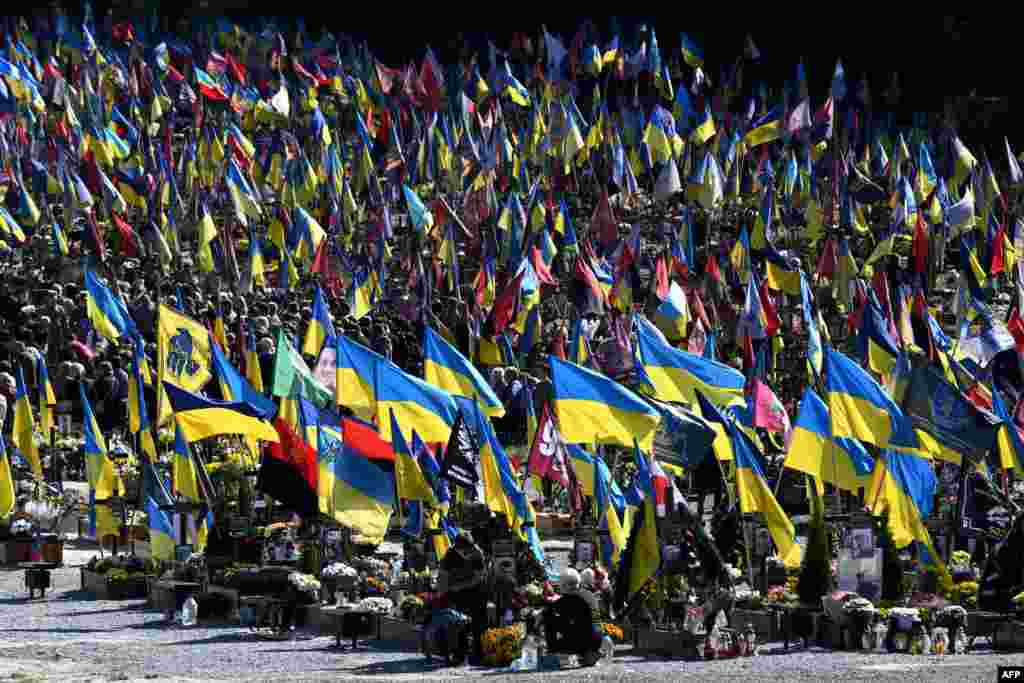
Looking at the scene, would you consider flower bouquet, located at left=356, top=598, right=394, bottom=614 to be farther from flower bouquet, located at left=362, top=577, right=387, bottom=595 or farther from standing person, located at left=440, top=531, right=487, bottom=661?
standing person, located at left=440, top=531, right=487, bottom=661

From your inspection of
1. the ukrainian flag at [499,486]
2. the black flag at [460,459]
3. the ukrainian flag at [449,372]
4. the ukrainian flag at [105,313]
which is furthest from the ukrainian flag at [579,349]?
the black flag at [460,459]

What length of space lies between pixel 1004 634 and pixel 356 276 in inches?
896

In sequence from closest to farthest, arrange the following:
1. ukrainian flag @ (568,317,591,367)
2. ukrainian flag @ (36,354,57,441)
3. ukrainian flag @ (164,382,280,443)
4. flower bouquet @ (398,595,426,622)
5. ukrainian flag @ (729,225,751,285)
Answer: flower bouquet @ (398,595,426,622) < ukrainian flag @ (164,382,280,443) < ukrainian flag @ (36,354,57,441) < ukrainian flag @ (568,317,591,367) < ukrainian flag @ (729,225,751,285)

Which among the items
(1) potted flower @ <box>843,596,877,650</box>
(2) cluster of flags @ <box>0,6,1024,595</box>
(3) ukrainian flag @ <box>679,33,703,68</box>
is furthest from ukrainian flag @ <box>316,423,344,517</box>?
(3) ukrainian flag @ <box>679,33,703,68</box>

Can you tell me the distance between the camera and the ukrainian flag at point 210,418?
3681 centimetres

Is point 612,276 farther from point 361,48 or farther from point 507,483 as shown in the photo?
point 361,48

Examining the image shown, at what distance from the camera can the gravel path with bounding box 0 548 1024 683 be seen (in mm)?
28734

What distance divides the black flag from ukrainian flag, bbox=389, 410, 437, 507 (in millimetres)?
436

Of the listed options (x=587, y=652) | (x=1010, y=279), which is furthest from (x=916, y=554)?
(x=1010, y=279)

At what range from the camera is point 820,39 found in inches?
3553

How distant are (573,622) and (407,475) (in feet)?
17.9

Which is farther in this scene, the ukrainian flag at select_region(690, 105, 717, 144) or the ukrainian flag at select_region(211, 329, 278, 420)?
the ukrainian flag at select_region(690, 105, 717, 144)

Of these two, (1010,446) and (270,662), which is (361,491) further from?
(1010,446)

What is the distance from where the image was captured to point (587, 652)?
96.2 feet
